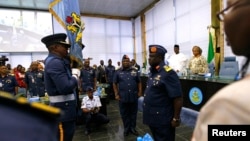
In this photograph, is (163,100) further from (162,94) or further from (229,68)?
(229,68)

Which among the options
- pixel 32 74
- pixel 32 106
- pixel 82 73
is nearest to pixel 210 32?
pixel 82 73

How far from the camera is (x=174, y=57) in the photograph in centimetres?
548

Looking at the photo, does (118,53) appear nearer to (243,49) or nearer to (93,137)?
(93,137)

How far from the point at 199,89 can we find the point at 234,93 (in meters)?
2.99

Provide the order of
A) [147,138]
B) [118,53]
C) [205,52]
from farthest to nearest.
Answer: [118,53] → [205,52] → [147,138]

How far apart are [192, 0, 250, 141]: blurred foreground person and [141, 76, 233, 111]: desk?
8.25ft

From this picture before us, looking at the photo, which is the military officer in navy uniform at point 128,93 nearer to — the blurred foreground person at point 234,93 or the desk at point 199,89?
the desk at point 199,89

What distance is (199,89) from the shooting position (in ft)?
10.5

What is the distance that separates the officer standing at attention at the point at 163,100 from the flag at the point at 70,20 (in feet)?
3.58

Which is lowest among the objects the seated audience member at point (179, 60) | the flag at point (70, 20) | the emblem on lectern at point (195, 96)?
the emblem on lectern at point (195, 96)

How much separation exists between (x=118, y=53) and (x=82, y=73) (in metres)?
5.16

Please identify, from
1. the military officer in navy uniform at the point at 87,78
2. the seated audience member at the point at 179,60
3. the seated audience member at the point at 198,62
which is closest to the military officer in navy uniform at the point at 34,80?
the military officer in navy uniform at the point at 87,78

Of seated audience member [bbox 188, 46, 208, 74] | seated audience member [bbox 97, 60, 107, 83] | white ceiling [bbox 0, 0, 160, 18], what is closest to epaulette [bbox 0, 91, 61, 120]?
seated audience member [bbox 188, 46, 208, 74]

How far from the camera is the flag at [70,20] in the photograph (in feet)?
8.08
